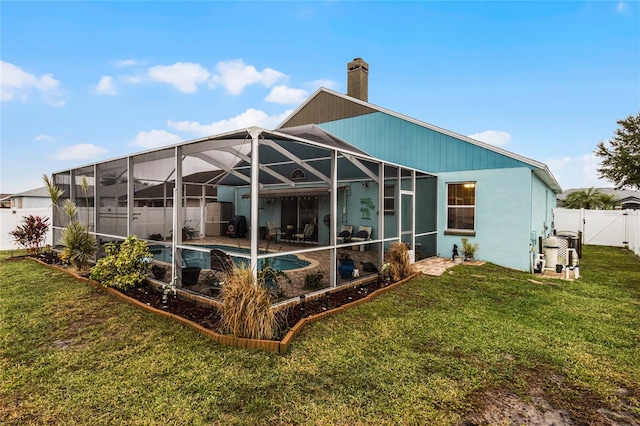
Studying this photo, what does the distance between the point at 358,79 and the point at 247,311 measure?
463 inches

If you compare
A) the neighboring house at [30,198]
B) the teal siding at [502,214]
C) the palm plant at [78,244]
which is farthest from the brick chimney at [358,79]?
the neighboring house at [30,198]

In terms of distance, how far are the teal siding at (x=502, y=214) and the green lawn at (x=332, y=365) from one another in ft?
10.5

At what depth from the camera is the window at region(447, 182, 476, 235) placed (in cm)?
975

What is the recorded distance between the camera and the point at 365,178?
1179 centimetres

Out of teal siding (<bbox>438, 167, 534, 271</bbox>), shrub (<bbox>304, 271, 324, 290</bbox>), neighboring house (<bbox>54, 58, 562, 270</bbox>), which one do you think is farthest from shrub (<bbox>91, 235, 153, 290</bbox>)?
teal siding (<bbox>438, 167, 534, 271</bbox>)

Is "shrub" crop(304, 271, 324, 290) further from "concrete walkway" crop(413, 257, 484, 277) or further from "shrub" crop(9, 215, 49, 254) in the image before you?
"shrub" crop(9, 215, 49, 254)

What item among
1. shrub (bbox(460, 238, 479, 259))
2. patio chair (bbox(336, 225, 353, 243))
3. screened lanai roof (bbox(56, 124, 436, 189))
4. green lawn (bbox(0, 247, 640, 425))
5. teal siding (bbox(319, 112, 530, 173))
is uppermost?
teal siding (bbox(319, 112, 530, 173))

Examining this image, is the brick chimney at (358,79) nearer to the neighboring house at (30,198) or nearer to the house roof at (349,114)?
the house roof at (349,114)

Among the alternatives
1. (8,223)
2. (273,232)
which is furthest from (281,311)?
(8,223)

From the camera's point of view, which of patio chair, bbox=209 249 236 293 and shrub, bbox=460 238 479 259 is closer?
patio chair, bbox=209 249 236 293

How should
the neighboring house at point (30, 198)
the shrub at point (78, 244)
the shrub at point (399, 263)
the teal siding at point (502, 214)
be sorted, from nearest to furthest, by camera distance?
the shrub at point (399, 263), the shrub at point (78, 244), the teal siding at point (502, 214), the neighboring house at point (30, 198)

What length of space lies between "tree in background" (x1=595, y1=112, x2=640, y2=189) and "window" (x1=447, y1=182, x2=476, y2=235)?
15.0 meters

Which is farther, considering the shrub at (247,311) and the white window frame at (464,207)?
the white window frame at (464,207)

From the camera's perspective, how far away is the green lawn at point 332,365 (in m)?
2.62
